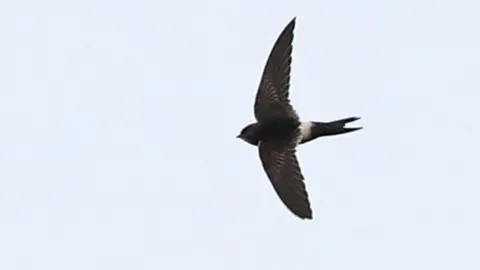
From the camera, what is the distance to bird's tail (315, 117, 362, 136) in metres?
9.59

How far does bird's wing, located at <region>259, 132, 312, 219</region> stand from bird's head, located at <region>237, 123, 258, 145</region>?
72 mm

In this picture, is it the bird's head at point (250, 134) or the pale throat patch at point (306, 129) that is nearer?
the pale throat patch at point (306, 129)

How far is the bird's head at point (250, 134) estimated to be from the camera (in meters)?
9.94

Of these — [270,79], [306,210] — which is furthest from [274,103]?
[306,210]

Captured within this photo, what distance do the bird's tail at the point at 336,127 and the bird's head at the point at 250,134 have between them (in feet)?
1.62

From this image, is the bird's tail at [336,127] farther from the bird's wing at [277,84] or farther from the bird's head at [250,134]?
the bird's head at [250,134]

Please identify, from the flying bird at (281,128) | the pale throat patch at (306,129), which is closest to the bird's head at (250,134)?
the flying bird at (281,128)

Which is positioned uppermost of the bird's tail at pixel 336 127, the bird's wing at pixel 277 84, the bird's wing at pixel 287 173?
the bird's wing at pixel 277 84

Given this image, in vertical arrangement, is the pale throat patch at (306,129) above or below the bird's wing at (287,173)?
Result: above

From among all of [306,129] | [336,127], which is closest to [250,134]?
[306,129]

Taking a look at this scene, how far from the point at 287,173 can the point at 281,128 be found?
361 mm

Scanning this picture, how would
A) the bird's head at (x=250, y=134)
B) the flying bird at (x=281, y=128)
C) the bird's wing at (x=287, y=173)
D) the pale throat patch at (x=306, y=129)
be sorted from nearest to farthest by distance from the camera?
the bird's wing at (x=287, y=173), the flying bird at (x=281, y=128), the pale throat patch at (x=306, y=129), the bird's head at (x=250, y=134)

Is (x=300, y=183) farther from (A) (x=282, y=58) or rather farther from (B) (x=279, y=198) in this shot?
(A) (x=282, y=58)

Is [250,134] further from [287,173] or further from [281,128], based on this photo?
[287,173]
